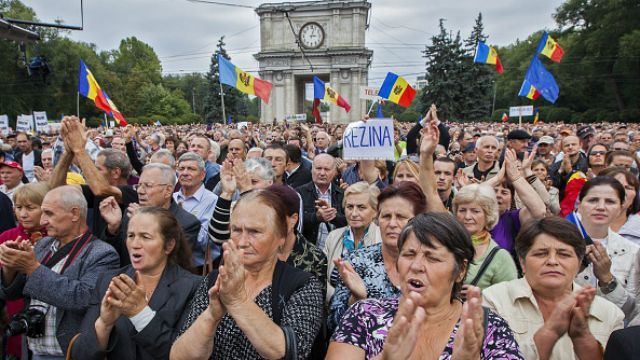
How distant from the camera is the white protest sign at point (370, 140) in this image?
18.5 ft

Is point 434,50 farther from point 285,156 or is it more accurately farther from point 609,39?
point 285,156

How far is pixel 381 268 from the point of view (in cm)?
313

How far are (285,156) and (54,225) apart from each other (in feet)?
11.4

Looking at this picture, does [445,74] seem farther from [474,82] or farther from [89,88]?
[89,88]

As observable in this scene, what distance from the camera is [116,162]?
208 inches

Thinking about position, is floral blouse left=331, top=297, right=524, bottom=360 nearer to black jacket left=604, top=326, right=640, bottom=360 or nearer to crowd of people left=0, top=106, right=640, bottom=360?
crowd of people left=0, top=106, right=640, bottom=360

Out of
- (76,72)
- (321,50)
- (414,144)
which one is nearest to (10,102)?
(76,72)

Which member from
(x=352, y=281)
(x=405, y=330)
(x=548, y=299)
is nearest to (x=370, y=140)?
(x=352, y=281)

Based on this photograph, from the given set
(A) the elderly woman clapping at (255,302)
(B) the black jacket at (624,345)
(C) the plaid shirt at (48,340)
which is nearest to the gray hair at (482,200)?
(A) the elderly woman clapping at (255,302)

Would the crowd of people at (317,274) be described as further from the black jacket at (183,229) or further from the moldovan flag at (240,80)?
the moldovan flag at (240,80)

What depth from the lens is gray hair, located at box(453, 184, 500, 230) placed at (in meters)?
3.79

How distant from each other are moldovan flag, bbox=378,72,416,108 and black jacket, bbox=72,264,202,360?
9.85m

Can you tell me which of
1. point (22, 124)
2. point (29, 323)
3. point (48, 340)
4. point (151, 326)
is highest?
point (22, 124)

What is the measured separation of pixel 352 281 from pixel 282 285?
46cm
